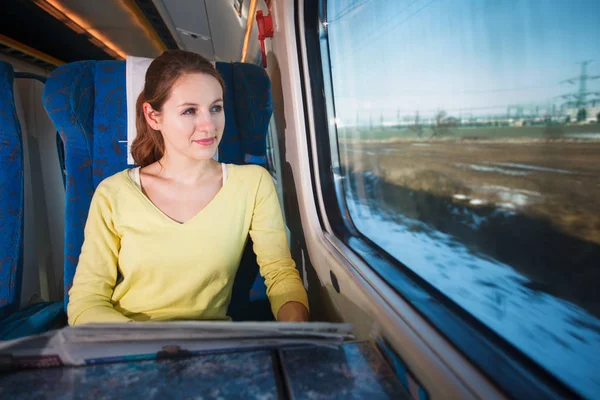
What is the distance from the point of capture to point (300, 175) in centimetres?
159

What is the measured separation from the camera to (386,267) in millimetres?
1008

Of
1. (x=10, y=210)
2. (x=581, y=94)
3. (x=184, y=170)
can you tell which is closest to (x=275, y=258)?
(x=184, y=170)

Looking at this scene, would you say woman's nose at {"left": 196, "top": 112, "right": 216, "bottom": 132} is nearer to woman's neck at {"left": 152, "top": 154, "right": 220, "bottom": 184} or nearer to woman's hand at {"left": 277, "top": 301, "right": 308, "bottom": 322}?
woman's neck at {"left": 152, "top": 154, "right": 220, "bottom": 184}

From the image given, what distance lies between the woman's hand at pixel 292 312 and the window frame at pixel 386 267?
0.76ft

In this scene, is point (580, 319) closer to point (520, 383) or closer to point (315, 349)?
point (520, 383)

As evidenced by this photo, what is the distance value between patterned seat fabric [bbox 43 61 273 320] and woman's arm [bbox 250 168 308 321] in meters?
0.22

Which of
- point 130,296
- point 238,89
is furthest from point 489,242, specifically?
point 238,89

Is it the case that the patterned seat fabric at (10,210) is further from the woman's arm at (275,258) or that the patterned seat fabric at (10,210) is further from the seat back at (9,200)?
the woman's arm at (275,258)

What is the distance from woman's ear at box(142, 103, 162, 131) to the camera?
1275 millimetres

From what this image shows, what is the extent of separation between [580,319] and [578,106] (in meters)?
0.31

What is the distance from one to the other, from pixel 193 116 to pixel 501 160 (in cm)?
89

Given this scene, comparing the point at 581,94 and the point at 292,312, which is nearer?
the point at 581,94

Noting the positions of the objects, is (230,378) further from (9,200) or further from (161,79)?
(9,200)

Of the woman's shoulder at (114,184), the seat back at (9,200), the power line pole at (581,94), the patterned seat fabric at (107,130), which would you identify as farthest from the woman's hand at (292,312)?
the seat back at (9,200)
